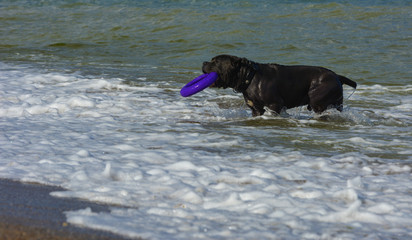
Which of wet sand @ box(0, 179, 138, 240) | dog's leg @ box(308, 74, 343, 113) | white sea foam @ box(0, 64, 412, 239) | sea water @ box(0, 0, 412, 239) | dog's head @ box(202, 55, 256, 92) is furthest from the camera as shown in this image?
dog's leg @ box(308, 74, 343, 113)

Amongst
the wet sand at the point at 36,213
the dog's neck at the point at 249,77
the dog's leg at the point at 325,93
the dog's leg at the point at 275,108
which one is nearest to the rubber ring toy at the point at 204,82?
the dog's neck at the point at 249,77

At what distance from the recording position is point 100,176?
4266mm

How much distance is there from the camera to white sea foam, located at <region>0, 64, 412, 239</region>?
338cm

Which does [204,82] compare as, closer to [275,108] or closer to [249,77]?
[249,77]

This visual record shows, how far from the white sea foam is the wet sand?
96 mm

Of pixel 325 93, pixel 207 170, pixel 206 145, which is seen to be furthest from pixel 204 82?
pixel 207 170

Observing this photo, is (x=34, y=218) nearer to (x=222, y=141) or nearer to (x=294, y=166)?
(x=294, y=166)

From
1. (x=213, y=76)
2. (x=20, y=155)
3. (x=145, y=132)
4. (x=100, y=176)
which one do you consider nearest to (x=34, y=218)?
(x=100, y=176)

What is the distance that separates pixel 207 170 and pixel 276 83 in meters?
2.87

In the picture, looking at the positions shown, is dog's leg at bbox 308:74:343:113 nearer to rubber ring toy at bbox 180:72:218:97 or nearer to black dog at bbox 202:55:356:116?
black dog at bbox 202:55:356:116

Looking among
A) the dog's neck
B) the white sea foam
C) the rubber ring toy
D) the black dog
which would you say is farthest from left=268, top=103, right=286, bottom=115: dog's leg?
the rubber ring toy

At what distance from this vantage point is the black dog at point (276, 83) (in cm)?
709

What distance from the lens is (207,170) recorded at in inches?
178

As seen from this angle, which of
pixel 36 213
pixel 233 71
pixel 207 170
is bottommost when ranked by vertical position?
pixel 207 170
